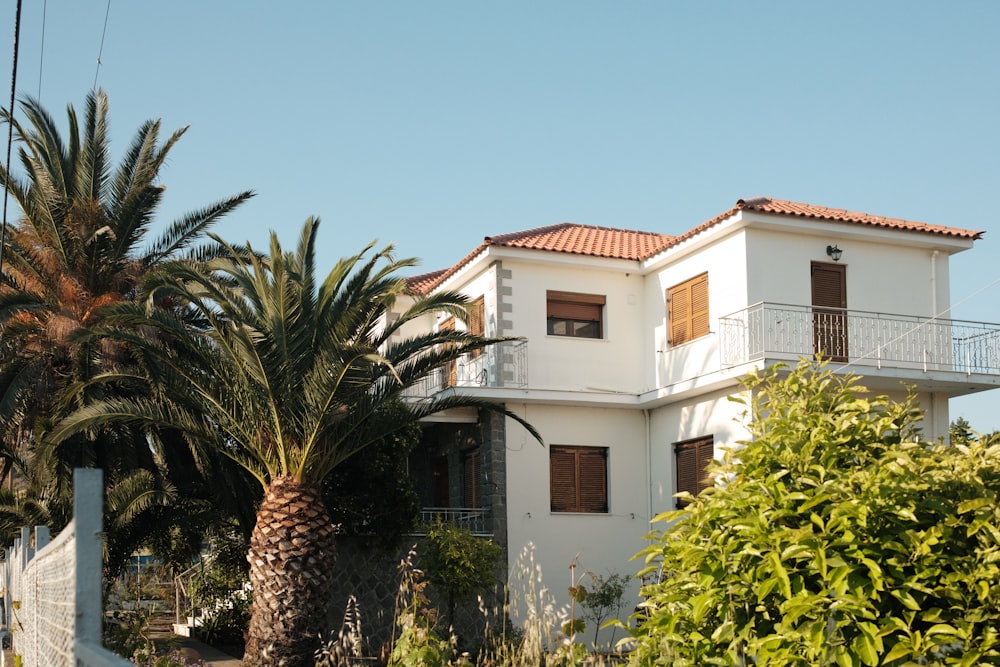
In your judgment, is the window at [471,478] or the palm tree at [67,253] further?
the window at [471,478]

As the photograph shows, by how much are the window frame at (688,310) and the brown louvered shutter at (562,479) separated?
308 centimetres

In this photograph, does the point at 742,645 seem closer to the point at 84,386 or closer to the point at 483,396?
the point at 84,386

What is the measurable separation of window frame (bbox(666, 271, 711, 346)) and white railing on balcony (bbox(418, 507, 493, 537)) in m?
5.07

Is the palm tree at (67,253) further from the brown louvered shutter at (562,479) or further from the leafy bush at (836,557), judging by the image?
the leafy bush at (836,557)

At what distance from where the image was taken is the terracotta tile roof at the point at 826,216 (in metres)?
19.7

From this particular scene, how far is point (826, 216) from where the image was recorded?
66.7ft

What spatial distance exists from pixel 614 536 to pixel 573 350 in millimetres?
3792

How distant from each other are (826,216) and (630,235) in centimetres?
621

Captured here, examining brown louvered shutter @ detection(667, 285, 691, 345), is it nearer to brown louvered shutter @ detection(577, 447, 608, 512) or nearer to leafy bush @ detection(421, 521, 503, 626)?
brown louvered shutter @ detection(577, 447, 608, 512)

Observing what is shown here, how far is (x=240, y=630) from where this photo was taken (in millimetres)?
21016

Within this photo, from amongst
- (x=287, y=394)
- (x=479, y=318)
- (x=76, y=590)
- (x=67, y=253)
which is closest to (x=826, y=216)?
(x=479, y=318)

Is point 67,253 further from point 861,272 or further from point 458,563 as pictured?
point 861,272

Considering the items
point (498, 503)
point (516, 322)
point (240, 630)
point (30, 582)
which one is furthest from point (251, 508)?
point (30, 582)

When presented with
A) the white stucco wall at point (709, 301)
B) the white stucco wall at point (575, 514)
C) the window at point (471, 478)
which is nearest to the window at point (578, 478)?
the white stucco wall at point (575, 514)
